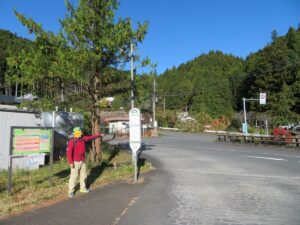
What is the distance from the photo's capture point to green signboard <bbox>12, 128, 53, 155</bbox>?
9.57 m

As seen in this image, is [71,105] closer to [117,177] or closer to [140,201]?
[117,177]

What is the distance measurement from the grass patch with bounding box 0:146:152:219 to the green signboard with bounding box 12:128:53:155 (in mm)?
1009

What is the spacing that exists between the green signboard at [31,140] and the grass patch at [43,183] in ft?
3.31

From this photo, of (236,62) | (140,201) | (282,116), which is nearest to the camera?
(140,201)

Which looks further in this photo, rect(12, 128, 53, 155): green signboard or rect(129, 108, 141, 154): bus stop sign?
rect(129, 108, 141, 154): bus stop sign

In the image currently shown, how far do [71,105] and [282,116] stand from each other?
6091 cm

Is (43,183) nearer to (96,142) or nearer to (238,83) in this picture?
(96,142)

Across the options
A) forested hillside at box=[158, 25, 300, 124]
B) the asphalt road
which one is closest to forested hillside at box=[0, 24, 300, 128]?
forested hillside at box=[158, 25, 300, 124]

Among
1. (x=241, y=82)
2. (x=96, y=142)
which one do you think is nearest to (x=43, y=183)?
(x=96, y=142)

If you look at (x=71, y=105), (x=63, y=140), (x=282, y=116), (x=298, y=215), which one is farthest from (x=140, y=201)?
(x=282, y=116)

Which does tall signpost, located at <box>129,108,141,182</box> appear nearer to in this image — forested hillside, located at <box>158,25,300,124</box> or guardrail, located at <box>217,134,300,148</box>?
guardrail, located at <box>217,134,300,148</box>

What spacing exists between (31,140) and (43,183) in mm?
1506

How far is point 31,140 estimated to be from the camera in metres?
9.99

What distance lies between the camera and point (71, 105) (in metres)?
16.1
